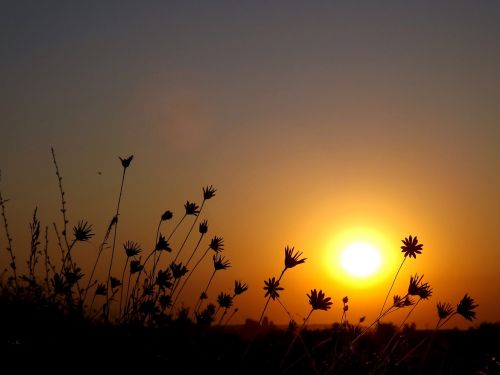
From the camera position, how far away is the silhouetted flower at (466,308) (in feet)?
18.4

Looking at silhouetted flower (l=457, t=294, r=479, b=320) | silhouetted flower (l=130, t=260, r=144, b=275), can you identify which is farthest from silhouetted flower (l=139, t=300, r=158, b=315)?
silhouetted flower (l=457, t=294, r=479, b=320)

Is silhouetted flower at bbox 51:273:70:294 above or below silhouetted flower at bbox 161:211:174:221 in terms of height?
below

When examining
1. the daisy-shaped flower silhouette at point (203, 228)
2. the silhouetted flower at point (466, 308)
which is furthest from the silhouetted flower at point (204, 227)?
the silhouetted flower at point (466, 308)

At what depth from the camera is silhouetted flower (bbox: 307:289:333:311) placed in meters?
5.48

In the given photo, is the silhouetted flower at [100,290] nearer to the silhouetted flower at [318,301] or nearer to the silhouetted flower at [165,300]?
the silhouetted flower at [165,300]

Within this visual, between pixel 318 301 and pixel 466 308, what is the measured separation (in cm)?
143

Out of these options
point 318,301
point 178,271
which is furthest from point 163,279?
point 318,301

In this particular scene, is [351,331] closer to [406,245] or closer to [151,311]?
[406,245]

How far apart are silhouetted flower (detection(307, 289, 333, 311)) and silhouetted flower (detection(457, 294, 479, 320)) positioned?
4.16 ft

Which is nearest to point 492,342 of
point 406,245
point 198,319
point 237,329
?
point 237,329

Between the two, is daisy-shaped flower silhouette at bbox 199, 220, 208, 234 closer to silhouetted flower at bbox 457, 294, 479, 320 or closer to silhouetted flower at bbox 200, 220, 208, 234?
silhouetted flower at bbox 200, 220, 208, 234

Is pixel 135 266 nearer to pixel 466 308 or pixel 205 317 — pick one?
pixel 205 317

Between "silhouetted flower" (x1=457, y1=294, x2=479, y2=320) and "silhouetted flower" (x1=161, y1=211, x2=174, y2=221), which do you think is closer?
"silhouetted flower" (x1=457, y1=294, x2=479, y2=320)

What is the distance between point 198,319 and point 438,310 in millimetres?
2442
